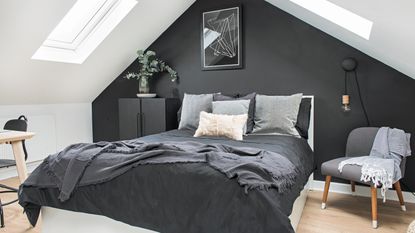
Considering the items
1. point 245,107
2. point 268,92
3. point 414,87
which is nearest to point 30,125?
point 245,107

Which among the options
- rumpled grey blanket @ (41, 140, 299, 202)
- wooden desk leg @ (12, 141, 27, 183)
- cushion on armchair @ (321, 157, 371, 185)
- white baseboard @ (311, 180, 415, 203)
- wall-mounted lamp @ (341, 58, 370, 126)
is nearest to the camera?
rumpled grey blanket @ (41, 140, 299, 202)

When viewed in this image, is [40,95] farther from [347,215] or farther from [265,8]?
[347,215]

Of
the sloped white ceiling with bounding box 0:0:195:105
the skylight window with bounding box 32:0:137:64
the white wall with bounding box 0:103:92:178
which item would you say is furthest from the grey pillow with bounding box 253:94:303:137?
the white wall with bounding box 0:103:92:178

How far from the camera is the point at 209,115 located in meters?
3.06

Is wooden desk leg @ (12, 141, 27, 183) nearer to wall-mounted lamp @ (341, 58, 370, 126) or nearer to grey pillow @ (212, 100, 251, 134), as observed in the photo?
grey pillow @ (212, 100, 251, 134)

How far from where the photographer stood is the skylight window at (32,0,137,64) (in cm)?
347

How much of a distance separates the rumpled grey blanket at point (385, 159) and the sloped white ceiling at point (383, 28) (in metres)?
0.61

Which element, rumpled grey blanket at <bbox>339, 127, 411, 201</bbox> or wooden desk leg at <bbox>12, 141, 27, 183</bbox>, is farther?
wooden desk leg at <bbox>12, 141, 27, 183</bbox>

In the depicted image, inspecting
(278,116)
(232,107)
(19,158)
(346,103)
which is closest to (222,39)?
(232,107)

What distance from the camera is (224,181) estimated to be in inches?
58.6

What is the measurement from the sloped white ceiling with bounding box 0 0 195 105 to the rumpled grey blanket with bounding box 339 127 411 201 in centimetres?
279

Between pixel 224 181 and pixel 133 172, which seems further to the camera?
pixel 133 172

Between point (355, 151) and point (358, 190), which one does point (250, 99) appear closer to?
point (355, 151)

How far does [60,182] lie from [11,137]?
942 millimetres
